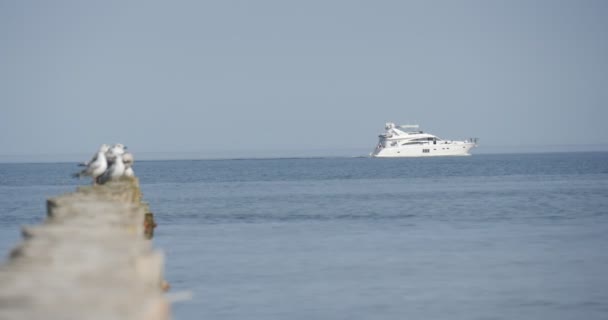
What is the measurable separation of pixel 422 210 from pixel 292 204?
753 cm

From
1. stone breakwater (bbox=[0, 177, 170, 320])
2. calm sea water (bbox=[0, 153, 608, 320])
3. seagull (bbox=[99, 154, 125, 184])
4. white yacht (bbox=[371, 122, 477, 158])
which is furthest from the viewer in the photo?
white yacht (bbox=[371, 122, 477, 158])

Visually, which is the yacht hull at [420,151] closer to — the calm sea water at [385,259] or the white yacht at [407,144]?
the white yacht at [407,144]

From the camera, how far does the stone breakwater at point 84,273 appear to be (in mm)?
5691

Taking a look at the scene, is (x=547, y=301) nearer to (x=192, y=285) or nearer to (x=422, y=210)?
(x=192, y=285)

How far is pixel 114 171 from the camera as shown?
18.1 metres

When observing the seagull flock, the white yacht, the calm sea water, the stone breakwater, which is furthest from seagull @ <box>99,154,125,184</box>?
the white yacht

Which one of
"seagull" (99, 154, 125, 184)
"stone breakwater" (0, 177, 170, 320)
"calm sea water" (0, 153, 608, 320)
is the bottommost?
"calm sea water" (0, 153, 608, 320)

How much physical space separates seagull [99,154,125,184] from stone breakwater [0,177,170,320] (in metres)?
7.15

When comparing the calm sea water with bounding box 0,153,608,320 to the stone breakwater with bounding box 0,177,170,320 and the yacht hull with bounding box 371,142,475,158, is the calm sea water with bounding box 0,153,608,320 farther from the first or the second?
the yacht hull with bounding box 371,142,475,158

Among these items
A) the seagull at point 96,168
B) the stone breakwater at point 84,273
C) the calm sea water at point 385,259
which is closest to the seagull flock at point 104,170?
the seagull at point 96,168

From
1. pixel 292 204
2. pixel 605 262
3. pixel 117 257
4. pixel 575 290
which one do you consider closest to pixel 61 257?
pixel 117 257

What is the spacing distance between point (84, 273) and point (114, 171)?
11240 millimetres

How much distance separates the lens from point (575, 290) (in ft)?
59.9

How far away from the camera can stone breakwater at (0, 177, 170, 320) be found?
5691 millimetres
